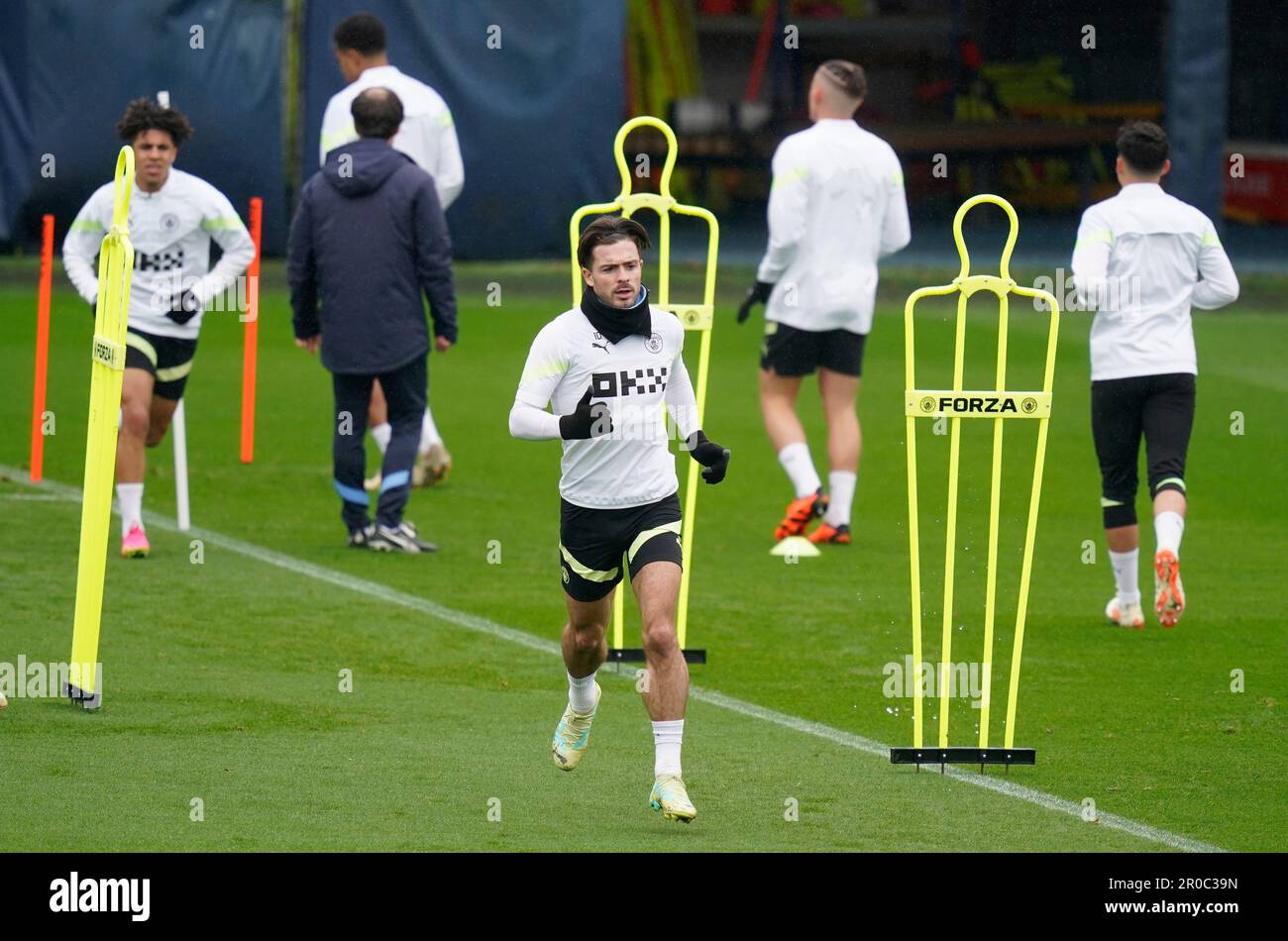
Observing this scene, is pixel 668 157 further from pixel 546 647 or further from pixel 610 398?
pixel 546 647

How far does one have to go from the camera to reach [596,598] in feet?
23.0

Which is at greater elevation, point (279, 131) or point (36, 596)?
point (279, 131)

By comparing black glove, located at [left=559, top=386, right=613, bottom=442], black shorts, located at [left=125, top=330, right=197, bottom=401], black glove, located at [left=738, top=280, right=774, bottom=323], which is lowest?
black glove, located at [left=559, top=386, right=613, bottom=442]

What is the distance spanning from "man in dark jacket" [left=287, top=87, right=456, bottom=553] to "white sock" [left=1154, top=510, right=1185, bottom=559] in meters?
3.64

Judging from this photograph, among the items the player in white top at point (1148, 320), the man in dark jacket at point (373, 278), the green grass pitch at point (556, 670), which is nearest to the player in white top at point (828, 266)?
the green grass pitch at point (556, 670)

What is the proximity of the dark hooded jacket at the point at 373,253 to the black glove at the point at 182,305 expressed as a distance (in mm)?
704

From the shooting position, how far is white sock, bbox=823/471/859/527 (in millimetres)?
11656

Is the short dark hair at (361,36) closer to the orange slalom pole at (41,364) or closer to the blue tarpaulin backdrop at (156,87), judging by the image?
the orange slalom pole at (41,364)

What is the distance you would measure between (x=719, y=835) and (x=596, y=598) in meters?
0.97

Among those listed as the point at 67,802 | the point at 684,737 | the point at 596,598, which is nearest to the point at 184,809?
the point at 67,802

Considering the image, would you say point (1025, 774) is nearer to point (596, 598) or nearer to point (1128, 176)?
point (596, 598)

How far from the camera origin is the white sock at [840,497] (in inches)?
459

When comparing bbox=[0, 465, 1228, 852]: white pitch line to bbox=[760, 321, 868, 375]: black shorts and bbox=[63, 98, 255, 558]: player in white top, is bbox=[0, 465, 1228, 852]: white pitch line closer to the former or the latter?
bbox=[63, 98, 255, 558]: player in white top

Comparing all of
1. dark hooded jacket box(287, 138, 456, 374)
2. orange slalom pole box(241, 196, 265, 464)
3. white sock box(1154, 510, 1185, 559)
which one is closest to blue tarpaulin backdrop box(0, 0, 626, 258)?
orange slalom pole box(241, 196, 265, 464)
